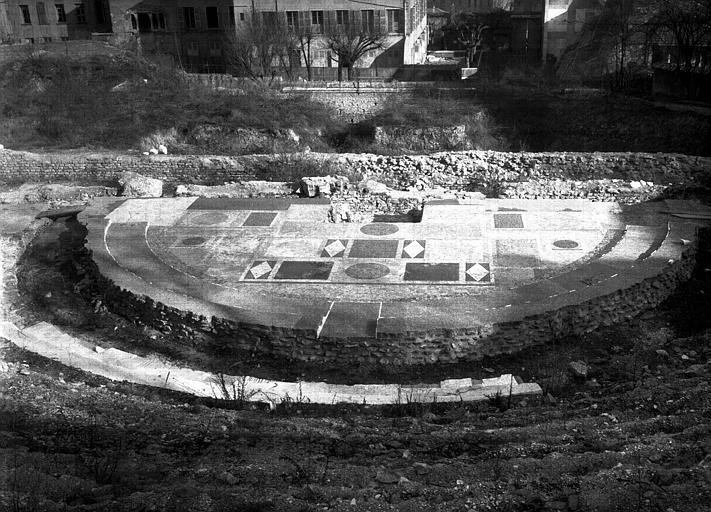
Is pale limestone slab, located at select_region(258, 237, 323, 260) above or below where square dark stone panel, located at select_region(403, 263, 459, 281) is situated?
above

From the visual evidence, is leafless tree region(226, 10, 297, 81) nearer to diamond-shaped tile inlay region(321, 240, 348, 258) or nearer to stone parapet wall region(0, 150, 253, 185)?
stone parapet wall region(0, 150, 253, 185)

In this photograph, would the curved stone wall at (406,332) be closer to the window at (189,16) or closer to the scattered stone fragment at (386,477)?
the scattered stone fragment at (386,477)

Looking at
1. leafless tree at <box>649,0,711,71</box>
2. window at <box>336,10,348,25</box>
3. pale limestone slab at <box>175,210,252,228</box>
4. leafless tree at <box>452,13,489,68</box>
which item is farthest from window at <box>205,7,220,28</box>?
pale limestone slab at <box>175,210,252,228</box>

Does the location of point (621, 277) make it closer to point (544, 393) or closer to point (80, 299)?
point (544, 393)

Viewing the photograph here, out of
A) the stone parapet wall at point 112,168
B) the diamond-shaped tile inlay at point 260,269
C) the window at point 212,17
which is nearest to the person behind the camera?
the diamond-shaped tile inlay at point 260,269

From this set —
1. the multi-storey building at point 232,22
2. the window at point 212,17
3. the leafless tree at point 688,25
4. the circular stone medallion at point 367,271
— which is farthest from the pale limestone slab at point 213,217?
the window at point 212,17

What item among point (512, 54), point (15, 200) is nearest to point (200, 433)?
point (15, 200)
